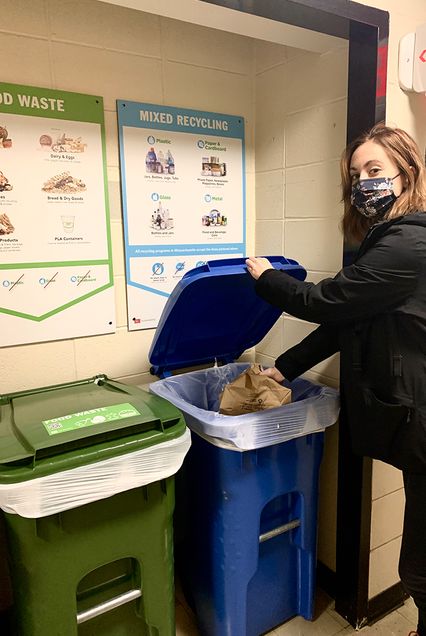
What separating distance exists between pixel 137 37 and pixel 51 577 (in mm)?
1792

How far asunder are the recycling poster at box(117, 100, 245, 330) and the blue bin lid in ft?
0.76

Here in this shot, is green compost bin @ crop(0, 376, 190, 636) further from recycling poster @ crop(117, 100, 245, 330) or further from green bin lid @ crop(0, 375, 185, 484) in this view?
recycling poster @ crop(117, 100, 245, 330)

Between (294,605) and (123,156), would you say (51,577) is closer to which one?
(294,605)

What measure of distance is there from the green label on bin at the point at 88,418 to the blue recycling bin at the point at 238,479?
252 mm

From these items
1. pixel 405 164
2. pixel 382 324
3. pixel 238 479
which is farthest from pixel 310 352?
pixel 405 164

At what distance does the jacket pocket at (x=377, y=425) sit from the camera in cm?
124

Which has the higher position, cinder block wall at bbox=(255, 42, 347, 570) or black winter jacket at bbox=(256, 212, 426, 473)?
cinder block wall at bbox=(255, 42, 347, 570)

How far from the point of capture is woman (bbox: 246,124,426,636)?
1.18 metres

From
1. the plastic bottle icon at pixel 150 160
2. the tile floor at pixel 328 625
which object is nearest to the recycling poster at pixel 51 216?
the plastic bottle icon at pixel 150 160

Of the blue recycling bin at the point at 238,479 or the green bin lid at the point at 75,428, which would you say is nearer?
the green bin lid at the point at 75,428

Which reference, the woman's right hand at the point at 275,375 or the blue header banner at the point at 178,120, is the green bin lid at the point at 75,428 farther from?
the blue header banner at the point at 178,120

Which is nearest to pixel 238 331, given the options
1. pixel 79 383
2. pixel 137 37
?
pixel 79 383

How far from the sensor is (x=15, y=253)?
62.9 inches

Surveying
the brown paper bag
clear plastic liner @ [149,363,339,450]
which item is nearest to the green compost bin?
clear plastic liner @ [149,363,339,450]
